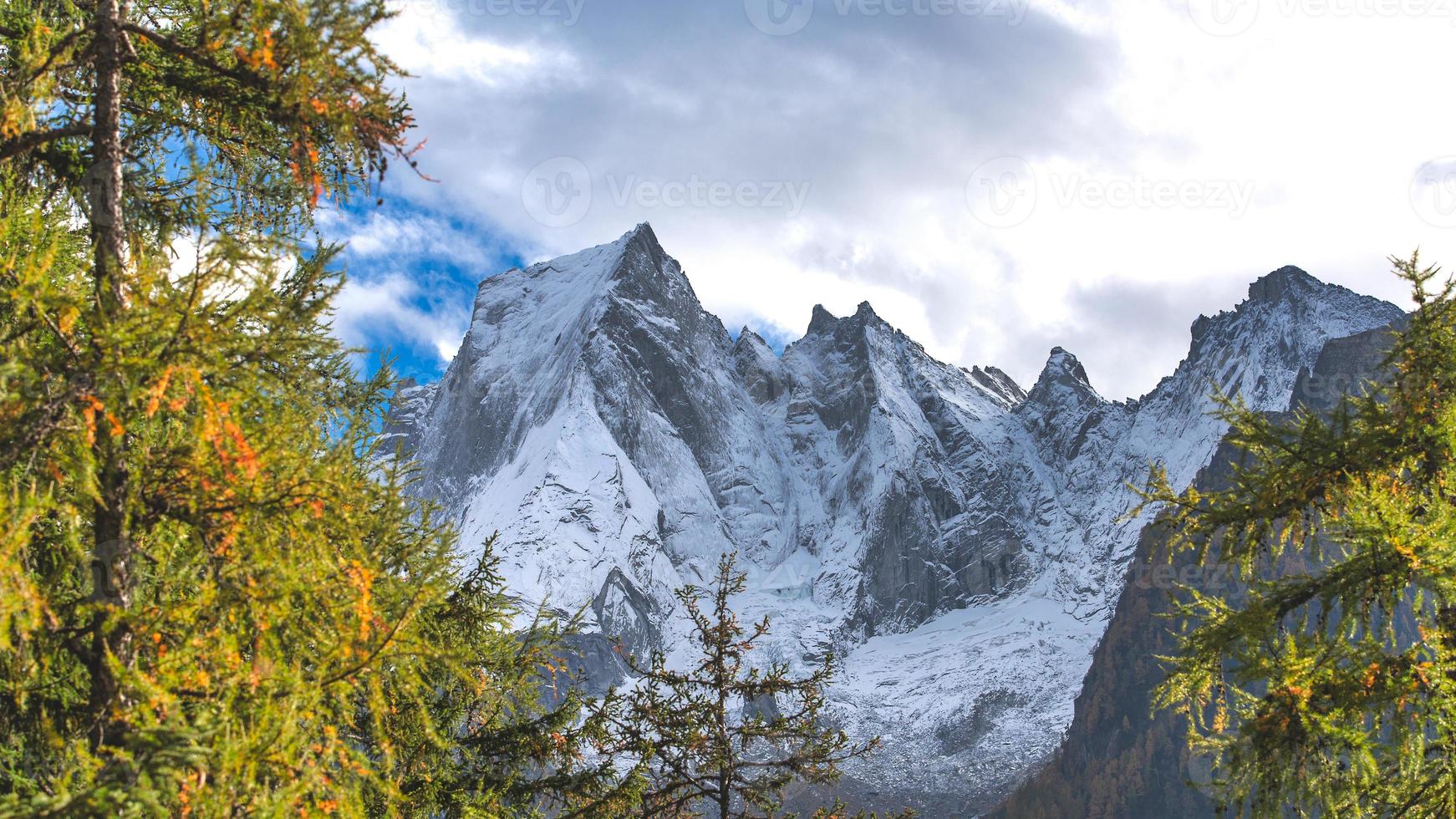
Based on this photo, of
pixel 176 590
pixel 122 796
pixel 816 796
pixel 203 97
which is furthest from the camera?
pixel 816 796

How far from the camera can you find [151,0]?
6.57 m

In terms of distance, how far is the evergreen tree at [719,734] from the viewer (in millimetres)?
11867

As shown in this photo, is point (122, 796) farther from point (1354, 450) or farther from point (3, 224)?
point (1354, 450)

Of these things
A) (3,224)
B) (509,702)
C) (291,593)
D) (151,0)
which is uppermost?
(151,0)

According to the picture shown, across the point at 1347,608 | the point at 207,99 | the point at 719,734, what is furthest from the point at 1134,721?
the point at 207,99

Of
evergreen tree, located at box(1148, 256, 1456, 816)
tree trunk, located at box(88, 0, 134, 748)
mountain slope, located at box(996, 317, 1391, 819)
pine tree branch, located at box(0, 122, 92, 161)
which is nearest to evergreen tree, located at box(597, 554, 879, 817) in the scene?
evergreen tree, located at box(1148, 256, 1456, 816)

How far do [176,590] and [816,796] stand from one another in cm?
Answer: 16441

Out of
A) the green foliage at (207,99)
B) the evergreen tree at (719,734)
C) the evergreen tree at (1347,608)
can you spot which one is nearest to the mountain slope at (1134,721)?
the evergreen tree at (719,734)

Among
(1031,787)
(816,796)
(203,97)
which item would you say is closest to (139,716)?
(203,97)

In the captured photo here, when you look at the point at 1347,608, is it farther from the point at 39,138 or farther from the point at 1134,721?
the point at 1134,721

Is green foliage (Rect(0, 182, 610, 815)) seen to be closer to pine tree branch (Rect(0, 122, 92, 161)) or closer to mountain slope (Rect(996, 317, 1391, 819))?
pine tree branch (Rect(0, 122, 92, 161))

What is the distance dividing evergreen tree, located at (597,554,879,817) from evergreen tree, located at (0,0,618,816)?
6401mm

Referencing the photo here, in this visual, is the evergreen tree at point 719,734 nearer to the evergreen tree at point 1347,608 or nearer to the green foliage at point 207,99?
the evergreen tree at point 1347,608

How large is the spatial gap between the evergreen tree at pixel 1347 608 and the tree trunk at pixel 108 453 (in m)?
6.09
